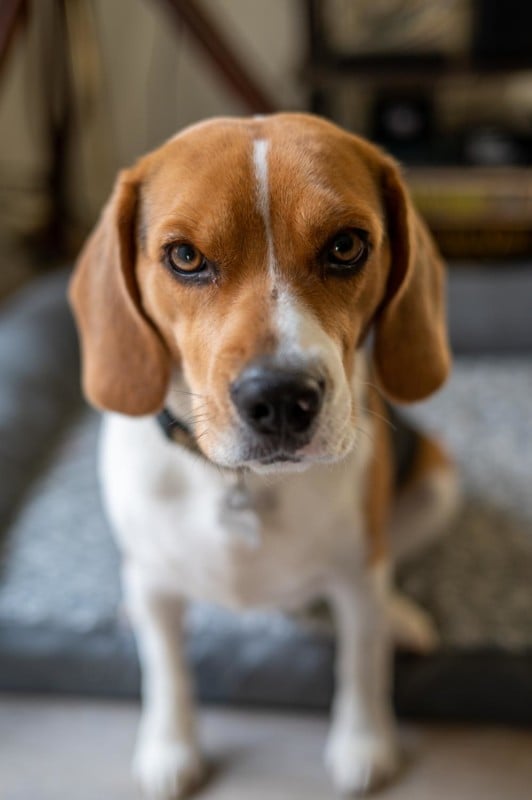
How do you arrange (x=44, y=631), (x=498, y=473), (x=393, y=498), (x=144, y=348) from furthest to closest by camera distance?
(x=498, y=473) → (x=393, y=498) → (x=44, y=631) → (x=144, y=348)

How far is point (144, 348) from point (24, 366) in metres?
1.16

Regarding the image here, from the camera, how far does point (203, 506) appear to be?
3.79ft

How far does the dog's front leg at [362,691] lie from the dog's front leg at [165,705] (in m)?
0.23

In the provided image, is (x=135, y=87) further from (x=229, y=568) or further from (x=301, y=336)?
(x=301, y=336)

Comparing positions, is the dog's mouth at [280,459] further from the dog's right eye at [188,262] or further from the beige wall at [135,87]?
the beige wall at [135,87]

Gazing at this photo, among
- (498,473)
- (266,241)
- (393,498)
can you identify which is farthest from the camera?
(498,473)

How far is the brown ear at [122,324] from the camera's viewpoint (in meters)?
1.08

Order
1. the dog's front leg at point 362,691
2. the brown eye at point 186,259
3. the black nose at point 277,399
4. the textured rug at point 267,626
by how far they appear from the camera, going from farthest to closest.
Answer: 1. the textured rug at point 267,626
2. the dog's front leg at point 362,691
3. the brown eye at point 186,259
4. the black nose at point 277,399

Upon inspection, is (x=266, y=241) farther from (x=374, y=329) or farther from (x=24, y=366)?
(x=24, y=366)

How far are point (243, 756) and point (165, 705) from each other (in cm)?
16

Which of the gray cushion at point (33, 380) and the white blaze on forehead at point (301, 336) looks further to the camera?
the gray cushion at point (33, 380)

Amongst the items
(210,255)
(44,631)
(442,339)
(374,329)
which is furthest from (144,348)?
(44,631)

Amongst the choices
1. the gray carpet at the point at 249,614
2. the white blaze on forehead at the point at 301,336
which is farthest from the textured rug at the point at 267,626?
the white blaze on forehead at the point at 301,336

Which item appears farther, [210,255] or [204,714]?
[204,714]
